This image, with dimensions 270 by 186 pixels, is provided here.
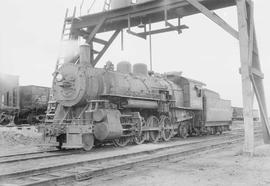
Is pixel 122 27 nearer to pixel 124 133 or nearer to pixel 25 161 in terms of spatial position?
pixel 124 133

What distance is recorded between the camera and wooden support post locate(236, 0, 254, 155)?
395 inches

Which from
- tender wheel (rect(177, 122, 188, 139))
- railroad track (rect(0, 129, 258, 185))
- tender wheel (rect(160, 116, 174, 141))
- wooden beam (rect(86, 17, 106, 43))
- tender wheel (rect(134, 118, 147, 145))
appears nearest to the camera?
railroad track (rect(0, 129, 258, 185))

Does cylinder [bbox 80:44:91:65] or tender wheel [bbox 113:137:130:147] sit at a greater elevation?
cylinder [bbox 80:44:91:65]

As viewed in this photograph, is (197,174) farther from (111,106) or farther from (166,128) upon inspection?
(166,128)

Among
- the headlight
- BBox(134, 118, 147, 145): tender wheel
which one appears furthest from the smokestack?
BBox(134, 118, 147, 145): tender wheel

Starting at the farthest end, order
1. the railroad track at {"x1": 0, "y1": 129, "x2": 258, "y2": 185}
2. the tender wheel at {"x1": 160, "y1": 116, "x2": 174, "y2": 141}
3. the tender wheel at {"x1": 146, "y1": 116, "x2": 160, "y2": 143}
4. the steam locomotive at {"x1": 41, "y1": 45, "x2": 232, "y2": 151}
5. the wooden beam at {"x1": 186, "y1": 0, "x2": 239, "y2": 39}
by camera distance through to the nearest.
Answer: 1. the tender wheel at {"x1": 160, "y1": 116, "x2": 174, "y2": 141}
2. the tender wheel at {"x1": 146, "y1": 116, "x2": 160, "y2": 143}
3. the steam locomotive at {"x1": 41, "y1": 45, "x2": 232, "y2": 151}
4. the wooden beam at {"x1": 186, "y1": 0, "x2": 239, "y2": 39}
5. the railroad track at {"x1": 0, "y1": 129, "x2": 258, "y2": 185}

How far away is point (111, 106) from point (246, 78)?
4925 millimetres

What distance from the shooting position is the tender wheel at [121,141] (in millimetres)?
12500

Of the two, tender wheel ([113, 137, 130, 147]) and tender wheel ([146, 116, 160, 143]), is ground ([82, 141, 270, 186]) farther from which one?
tender wheel ([146, 116, 160, 143])

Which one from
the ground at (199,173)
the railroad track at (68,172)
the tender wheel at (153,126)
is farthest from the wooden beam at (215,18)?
the tender wheel at (153,126)

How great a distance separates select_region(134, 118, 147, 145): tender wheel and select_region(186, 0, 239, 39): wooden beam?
4976mm

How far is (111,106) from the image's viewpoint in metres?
12.5

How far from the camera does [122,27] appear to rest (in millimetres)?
Answer: 13164

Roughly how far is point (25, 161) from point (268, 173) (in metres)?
5.87
